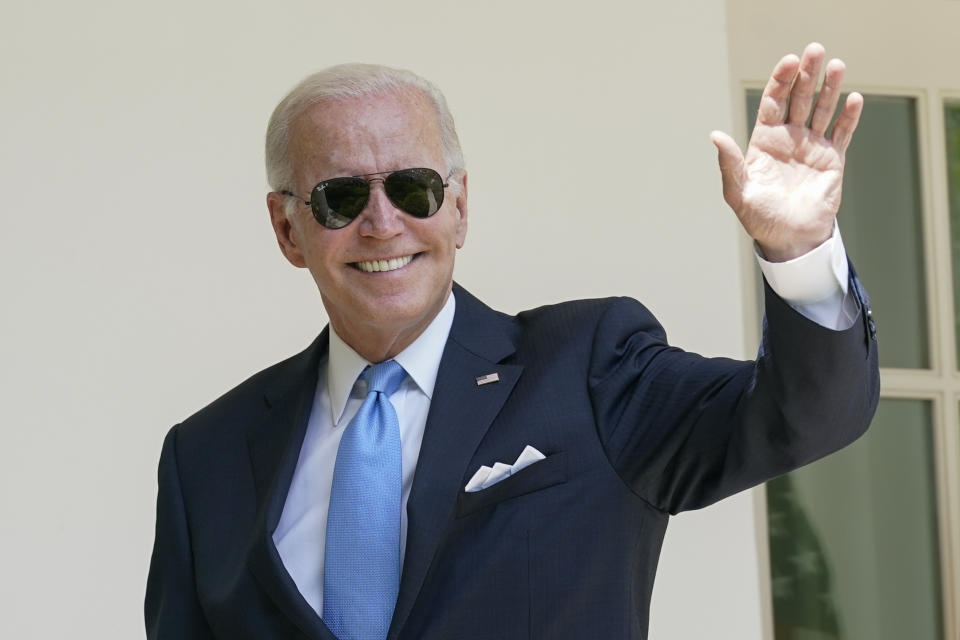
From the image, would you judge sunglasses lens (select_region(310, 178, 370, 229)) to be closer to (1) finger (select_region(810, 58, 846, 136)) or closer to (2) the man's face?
(2) the man's face

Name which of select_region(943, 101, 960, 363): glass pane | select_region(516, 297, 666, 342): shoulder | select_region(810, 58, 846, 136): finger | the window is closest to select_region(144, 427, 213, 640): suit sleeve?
select_region(516, 297, 666, 342): shoulder

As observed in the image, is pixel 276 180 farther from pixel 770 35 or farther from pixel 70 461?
pixel 770 35

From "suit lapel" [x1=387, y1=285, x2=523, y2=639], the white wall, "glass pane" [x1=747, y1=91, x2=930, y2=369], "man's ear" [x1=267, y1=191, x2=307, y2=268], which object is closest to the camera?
"suit lapel" [x1=387, y1=285, x2=523, y2=639]

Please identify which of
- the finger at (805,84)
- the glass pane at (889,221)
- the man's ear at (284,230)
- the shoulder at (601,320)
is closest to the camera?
the finger at (805,84)

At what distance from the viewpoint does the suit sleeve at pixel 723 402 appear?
1.94 meters

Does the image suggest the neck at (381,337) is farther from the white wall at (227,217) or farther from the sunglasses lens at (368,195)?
the white wall at (227,217)

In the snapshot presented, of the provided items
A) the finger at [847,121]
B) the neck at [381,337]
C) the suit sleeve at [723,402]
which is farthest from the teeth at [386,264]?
the finger at [847,121]

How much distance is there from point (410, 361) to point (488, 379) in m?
0.15

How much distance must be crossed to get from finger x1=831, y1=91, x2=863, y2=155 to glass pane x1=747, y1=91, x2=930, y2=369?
2.30m

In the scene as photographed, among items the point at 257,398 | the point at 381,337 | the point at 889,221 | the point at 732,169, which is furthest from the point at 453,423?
the point at 889,221

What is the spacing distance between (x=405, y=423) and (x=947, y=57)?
2493 mm

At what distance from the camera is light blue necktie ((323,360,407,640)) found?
2.27 meters

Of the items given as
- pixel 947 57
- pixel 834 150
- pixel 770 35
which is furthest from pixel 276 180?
pixel 947 57

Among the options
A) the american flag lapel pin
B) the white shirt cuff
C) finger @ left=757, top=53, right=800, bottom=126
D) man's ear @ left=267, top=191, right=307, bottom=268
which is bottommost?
the american flag lapel pin
